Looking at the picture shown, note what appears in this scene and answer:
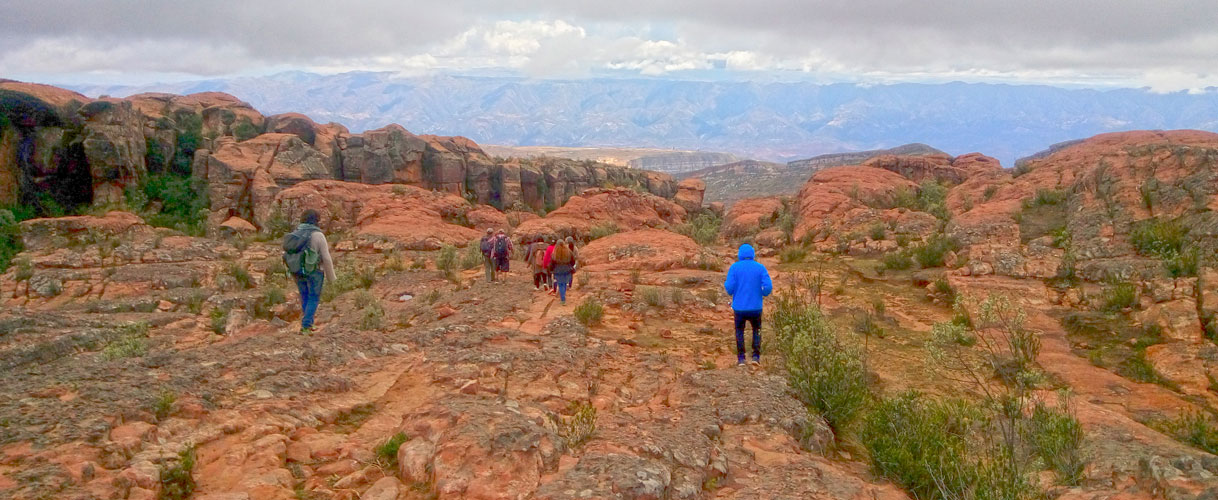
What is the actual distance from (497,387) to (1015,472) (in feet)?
14.4

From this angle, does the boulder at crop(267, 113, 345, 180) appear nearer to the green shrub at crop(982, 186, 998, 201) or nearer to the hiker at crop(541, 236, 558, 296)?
the hiker at crop(541, 236, 558, 296)

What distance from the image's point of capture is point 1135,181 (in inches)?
672

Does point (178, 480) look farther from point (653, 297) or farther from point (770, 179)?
point (770, 179)

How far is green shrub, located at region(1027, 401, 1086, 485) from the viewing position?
536cm

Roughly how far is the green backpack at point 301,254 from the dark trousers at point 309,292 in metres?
0.17

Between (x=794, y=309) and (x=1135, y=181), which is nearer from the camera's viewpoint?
(x=794, y=309)

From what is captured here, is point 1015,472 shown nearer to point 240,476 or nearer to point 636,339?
point 240,476

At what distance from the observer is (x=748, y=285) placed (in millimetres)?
7965

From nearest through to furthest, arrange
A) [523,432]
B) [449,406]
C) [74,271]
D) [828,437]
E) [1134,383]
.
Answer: [523,432]
[449,406]
[828,437]
[1134,383]
[74,271]

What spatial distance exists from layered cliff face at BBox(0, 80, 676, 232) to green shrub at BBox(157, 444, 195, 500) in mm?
27959

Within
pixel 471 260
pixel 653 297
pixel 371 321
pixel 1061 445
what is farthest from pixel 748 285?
pixel 471 260

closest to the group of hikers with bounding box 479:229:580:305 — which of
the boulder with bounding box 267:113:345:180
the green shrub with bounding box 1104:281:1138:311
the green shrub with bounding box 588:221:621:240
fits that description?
the green shrub with bounding box 588:221:621:240

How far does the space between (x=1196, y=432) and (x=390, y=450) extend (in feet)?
25.7

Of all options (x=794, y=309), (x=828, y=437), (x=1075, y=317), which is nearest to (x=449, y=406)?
(x=828, y=437)
